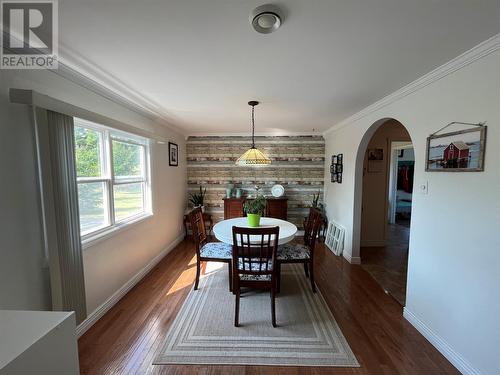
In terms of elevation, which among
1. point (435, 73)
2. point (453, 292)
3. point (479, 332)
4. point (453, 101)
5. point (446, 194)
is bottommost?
point (479, 332)

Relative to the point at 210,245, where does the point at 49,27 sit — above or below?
above

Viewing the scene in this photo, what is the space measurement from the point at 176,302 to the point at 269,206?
267cm

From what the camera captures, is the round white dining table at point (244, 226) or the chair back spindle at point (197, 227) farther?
the chair back spindle at point (197, 227)

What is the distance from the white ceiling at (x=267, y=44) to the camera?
1208mm

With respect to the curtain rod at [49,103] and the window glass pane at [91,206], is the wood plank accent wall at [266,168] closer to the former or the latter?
the window glass pane at [91,206]

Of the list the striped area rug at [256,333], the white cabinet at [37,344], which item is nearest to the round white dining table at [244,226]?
the striped area rug at [256,333]

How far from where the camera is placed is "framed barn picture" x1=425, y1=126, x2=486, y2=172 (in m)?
1.59

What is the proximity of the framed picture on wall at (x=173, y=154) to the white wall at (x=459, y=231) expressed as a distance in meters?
3.48

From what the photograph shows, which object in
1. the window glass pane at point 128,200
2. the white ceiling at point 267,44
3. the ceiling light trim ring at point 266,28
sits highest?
the white ceiling at point 267,44

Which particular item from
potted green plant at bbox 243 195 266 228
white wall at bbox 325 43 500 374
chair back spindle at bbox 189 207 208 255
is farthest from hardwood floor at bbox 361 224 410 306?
chair back spindle at bbox 189 207 208 255

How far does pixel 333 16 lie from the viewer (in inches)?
49.6

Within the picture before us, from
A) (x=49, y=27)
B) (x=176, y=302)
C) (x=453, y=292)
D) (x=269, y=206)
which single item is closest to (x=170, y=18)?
(x=49, y=27)

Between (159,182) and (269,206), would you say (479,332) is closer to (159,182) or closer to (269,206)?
(269,206)

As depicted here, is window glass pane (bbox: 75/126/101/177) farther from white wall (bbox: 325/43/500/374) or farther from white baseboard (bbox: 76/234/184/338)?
white wall (bbox: 325/43/500/374)
